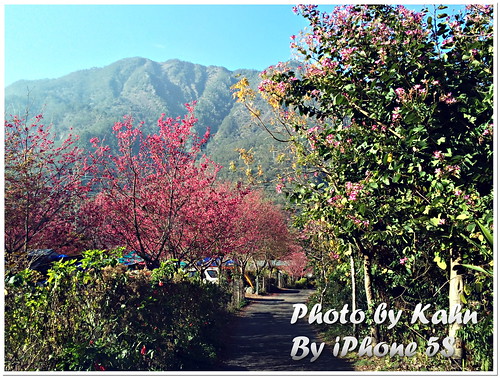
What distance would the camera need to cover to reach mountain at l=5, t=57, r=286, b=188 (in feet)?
383

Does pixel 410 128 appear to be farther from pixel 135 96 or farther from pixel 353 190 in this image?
pixel 135 96

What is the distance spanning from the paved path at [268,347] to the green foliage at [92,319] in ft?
4.70

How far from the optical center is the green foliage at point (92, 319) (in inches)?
186

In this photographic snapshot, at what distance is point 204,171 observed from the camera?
11062 mm

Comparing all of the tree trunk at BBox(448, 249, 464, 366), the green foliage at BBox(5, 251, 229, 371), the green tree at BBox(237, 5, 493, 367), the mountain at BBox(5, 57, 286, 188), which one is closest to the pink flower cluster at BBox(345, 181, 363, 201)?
the green tree at BBox(237, 5, 493, 367)

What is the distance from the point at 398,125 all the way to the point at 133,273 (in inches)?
166

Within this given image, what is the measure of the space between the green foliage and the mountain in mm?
87444

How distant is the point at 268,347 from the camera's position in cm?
923

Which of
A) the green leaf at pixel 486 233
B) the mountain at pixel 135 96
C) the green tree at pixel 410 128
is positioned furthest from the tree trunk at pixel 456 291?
the mountain at pixel 135 96

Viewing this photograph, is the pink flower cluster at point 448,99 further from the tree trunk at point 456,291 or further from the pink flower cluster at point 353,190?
the tree trunk at point 456,291

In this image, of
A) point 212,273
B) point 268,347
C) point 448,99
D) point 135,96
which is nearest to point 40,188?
point 268,347

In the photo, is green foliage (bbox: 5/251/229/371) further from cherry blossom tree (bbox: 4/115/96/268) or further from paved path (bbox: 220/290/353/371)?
cherry blossom tree (bbox: 4/115/96/268)

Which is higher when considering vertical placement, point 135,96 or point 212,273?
point 135,96

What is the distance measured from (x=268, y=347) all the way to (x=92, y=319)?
486 centimetres
